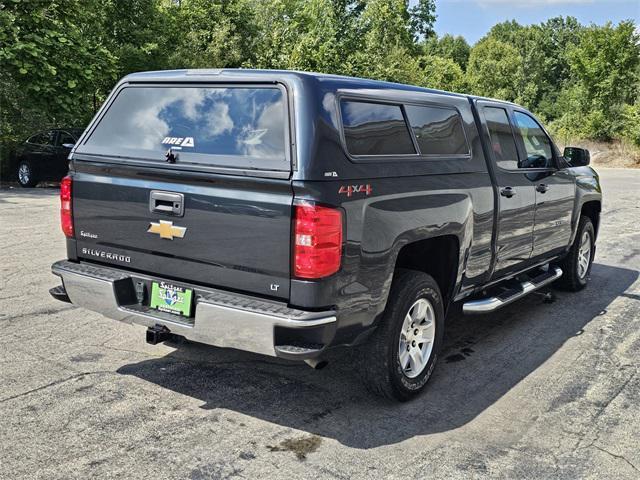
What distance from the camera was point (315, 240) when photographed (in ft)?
11.1

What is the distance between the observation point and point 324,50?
29.8 meters

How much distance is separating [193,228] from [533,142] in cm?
369

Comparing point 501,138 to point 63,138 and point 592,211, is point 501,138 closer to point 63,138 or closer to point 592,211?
point 592,211

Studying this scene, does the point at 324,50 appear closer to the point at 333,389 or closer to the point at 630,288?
the point at 630,288

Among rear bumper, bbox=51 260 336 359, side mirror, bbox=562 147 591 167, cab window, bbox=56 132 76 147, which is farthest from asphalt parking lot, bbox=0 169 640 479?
cab window, bbox=56 132 76 147

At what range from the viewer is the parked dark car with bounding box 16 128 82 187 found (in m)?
15.9

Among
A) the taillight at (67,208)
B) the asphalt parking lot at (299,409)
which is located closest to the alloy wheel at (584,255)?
the asphalt parking lot at (299,409)

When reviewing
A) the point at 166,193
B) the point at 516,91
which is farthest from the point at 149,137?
the point at 516,91

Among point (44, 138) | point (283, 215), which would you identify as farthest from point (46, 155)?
point (283, 215)

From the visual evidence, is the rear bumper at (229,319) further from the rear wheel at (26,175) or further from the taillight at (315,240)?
the rear wheel at (26,175)

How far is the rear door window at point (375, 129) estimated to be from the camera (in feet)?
12.4

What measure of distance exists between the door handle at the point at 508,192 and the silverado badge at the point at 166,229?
2648 millimetres

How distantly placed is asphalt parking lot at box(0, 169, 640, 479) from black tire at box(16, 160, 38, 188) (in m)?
11.5

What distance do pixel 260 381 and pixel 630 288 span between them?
16.7 feet
